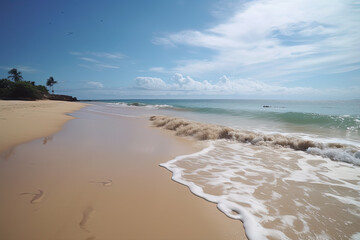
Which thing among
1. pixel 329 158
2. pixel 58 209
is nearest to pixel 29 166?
pixel 58 209

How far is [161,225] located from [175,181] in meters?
1.37

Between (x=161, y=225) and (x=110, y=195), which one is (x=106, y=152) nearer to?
(x=110, y=195)

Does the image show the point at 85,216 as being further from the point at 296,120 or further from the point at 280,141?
the point at 296,120

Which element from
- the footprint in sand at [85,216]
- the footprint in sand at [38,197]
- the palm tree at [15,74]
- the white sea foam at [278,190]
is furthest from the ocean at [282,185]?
the palm tree at [15,74]

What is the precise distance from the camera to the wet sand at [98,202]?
2.12m

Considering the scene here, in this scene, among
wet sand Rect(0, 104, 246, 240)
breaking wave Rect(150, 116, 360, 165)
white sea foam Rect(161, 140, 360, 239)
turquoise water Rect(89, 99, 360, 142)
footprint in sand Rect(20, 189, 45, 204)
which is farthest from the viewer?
turquoise water Rect(89, 99, 360, 142)

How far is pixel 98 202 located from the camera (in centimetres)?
267

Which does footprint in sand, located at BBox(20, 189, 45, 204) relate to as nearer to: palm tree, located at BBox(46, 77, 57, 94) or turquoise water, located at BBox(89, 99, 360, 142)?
turquoise water, located at BBox(89, 99, 360, 142)

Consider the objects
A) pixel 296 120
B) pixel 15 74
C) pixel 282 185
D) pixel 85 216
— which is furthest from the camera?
pixel 15 74

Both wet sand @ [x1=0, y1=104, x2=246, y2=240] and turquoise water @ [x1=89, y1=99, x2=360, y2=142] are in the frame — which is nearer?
wet sand @ [x1=0, y1=104, x2=246, y2=240]

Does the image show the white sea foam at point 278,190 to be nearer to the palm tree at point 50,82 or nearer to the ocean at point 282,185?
the ocean at point 282,185

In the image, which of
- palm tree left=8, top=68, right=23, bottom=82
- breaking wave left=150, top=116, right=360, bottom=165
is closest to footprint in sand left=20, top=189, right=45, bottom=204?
breaking wave left=150, top=116, right=360, bottom=165

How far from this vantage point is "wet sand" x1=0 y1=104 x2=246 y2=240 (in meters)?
2.12

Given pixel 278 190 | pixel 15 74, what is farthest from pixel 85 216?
pixel 15 74
